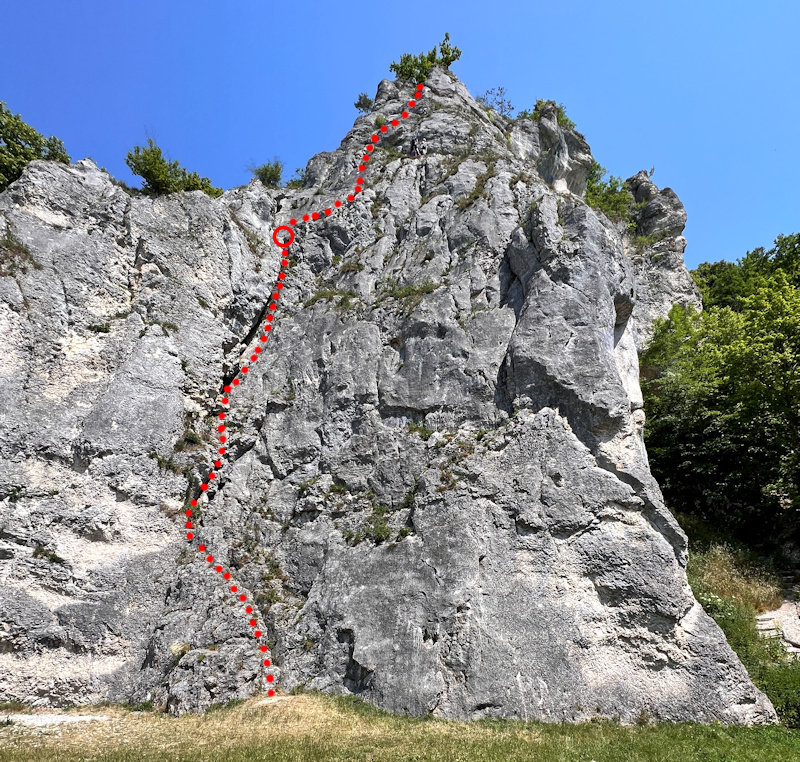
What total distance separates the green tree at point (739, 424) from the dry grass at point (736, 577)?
2.76m

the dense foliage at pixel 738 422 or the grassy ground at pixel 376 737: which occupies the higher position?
the dense foliage at pixel 738 422

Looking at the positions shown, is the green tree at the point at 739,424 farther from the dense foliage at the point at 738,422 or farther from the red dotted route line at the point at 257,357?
the red dotted route line at the point at 257,357

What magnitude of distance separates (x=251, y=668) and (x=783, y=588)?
1546 cm

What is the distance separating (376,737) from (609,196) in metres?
35.5

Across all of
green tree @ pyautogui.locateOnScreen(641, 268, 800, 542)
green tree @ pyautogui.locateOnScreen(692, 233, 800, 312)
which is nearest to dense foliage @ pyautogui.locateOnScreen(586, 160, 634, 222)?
→ green tree @ pyautogui.locateOnScreen(692, 233, 800, 312)

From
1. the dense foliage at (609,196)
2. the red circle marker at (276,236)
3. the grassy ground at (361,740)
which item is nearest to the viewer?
the grassy ground at (361,740)

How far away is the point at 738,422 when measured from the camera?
18281 millimetres

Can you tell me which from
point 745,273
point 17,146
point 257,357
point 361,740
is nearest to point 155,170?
point 17,146

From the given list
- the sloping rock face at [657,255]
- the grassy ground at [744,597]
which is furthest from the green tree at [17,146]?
the sloping rock face at [657,255]

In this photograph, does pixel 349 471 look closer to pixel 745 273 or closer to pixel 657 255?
pixel 657 255

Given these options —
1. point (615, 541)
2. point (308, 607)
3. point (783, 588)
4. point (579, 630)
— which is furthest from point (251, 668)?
point (783, 588)

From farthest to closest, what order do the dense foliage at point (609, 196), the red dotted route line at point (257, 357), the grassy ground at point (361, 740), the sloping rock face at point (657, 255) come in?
the dense foliage at point (609, 196) → the sloping rock face at point (657, 255) → the red dotted route line at point (257, 357) → the grassy ground at point (361, 740)

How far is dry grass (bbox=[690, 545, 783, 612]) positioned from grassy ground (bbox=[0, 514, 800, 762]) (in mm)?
2260

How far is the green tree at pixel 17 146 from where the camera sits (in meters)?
16.9
